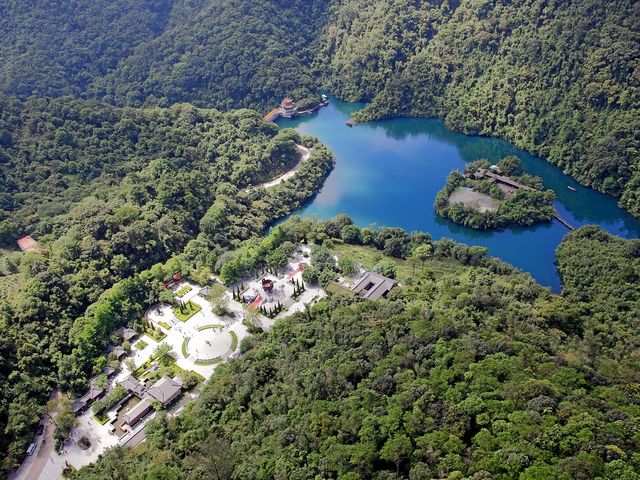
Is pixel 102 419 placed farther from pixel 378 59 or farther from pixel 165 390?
pixel 378 59

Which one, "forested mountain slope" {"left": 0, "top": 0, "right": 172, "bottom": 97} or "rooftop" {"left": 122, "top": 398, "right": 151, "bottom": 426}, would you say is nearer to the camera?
"rooftop" {"left": 122, "top": 398, "right": 151, "bottom": 426}

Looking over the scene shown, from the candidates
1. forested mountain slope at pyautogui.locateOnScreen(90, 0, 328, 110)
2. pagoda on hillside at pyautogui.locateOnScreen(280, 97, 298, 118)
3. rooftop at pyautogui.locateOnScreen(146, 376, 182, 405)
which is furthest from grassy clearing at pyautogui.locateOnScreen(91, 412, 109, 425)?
forested mountain slope at pyautogui.locateOnScreen(90, 0, 328, 110)

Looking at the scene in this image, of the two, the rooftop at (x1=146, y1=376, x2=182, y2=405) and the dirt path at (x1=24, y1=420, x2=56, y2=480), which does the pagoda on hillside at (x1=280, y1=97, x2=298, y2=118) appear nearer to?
the rooftop at (x1=146, y1=376, x2=182, y2=405)

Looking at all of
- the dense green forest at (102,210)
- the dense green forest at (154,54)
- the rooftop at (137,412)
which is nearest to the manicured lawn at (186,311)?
the dense green forest at (102,210)

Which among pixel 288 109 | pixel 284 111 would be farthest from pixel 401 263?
pixel 284 111

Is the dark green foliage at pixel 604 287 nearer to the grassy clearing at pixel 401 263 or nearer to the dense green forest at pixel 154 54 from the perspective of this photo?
the grassy clearing at pixel 401 263

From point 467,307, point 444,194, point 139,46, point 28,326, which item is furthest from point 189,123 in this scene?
point 467,307

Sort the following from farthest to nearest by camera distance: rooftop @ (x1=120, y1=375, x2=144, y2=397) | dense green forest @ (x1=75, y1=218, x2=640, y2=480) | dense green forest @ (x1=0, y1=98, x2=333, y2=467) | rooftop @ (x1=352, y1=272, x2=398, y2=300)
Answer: rooftop @ (x1=352, y1=272, x2=398, y2=300), dense green forest @ (x1=0, y1=98, x2=333, y2=467), rooftop @ (x1=120, y1=375, x2=144, y2=397), dense green forest @ (x1=75, y1=218, x2=640, y2=480)

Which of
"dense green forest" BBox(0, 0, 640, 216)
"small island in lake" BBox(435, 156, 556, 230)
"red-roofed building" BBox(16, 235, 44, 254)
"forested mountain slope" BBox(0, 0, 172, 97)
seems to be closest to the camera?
"red-roofed building" BBox(16, 235, 44, 254)
